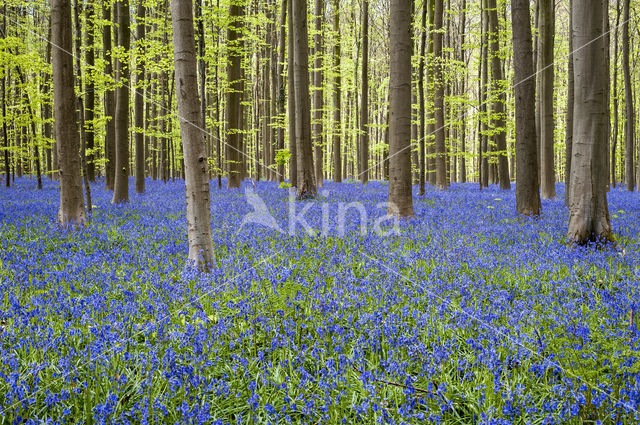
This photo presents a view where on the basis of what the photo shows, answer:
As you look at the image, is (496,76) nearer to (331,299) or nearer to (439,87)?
(439,87)

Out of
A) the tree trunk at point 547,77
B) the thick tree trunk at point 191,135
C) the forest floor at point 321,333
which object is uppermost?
the tree trunk at point 547,77

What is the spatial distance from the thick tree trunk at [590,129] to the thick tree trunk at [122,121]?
12.6 meters

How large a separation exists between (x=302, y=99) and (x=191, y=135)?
9.14 meters

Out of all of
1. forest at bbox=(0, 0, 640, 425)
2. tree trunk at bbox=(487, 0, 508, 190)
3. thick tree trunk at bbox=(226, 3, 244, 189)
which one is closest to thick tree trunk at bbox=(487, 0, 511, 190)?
tree trunk at bbox=(487, 0, 508, 190)

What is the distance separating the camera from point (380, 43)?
34219 millimetres

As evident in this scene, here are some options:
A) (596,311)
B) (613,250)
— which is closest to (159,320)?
(596,311)

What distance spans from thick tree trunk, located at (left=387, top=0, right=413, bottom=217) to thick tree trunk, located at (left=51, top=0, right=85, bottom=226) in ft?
24.0

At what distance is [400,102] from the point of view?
959cm

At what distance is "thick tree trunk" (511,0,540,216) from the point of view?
10.1 m

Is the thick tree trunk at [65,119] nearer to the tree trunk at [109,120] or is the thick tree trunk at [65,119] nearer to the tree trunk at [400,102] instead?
the tree trunk at [109,120]

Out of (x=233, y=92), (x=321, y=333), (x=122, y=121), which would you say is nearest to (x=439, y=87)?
(x=233, y=92)

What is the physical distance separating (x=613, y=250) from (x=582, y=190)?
1144 mm

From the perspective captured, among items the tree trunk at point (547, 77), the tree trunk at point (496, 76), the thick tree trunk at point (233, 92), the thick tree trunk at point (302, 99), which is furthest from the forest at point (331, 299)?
the thick tree trunk at point (233, 92)

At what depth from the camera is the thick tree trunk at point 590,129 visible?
6.78m
